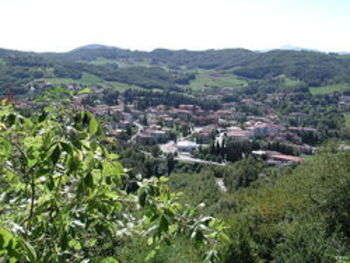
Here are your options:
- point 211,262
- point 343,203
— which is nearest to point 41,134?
point 211,262

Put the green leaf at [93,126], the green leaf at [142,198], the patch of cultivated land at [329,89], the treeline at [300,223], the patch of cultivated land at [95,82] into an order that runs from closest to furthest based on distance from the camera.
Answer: the green leaf at [93,126] → the green leaf at [142,198] → the treeline at [300,223] → the patch of cultivated land at [95,82] → the patch of cultivated land at [329,89]

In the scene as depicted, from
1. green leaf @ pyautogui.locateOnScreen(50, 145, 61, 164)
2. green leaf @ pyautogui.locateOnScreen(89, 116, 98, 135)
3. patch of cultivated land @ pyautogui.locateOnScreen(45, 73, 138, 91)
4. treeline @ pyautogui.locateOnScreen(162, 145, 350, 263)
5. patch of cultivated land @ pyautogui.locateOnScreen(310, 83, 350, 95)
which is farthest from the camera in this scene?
patch of cultivated land @ pyautogui.locateOnScreen(310, 83, 350, 95)

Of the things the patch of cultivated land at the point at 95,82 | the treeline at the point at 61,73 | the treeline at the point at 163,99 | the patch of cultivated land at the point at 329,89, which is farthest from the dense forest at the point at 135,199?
the patch of cultivated land at the point at 329,89

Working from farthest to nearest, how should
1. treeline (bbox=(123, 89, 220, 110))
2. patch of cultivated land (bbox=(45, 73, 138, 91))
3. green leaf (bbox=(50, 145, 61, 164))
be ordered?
patch of cultivated land (bbox=(45, 73, 138, 91))
treeline (bbox=(123, 89, 220, 110))
green leaf (bbox=(50, 145, 61, 164))

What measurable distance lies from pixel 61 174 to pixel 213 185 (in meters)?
48.7

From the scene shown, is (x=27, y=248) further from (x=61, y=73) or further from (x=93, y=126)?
(x=61, y=73)

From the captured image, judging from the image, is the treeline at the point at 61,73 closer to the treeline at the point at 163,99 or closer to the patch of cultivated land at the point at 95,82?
the patch of cultivated land at the point at 95,82

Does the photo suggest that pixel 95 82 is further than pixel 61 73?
Yes

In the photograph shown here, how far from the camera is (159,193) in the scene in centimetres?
308

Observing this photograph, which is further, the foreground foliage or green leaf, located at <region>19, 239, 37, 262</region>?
the foreground foliage

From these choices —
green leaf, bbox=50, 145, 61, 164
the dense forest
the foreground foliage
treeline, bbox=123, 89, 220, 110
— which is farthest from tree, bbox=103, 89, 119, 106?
green leaf, bbox=50, 145, 61, 164

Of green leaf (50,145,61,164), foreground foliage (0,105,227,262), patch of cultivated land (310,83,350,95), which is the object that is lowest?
patch of cultivated land (310,83,350,95)

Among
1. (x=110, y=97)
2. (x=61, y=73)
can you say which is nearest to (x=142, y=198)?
(x=110, y=97)

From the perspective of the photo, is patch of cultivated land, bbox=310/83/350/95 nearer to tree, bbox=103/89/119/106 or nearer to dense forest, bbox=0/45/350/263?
tree, bbox=103/89/119/106
